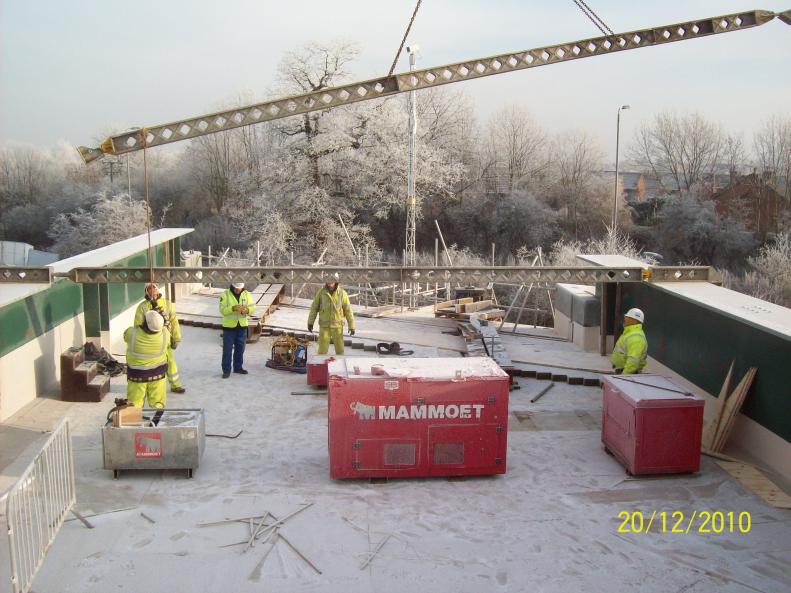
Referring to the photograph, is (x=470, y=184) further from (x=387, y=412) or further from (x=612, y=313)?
(x=387, y=412)

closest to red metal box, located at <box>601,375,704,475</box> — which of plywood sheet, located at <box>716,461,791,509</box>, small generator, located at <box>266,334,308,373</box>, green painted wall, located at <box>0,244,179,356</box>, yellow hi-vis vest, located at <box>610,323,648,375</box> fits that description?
plywood sheet, located at <box>716,461,791,509</box>

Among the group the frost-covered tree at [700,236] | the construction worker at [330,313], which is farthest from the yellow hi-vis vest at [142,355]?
the frost-covered tree at [700,236]

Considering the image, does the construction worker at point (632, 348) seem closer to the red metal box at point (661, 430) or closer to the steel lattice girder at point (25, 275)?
the red metal box at point (661, 430)

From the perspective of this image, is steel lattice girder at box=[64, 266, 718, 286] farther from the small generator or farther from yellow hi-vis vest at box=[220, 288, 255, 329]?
the small generator

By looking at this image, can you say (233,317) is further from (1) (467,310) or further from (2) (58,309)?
(1) (467,310)

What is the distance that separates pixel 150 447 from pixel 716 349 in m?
8.40

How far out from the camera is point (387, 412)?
366 inches

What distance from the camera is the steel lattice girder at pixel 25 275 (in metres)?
12.9

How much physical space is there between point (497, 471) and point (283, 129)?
128ft

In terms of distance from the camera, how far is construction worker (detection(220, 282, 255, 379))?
46.4ft

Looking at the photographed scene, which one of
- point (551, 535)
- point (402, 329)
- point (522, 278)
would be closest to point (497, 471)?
point (551, 535)
